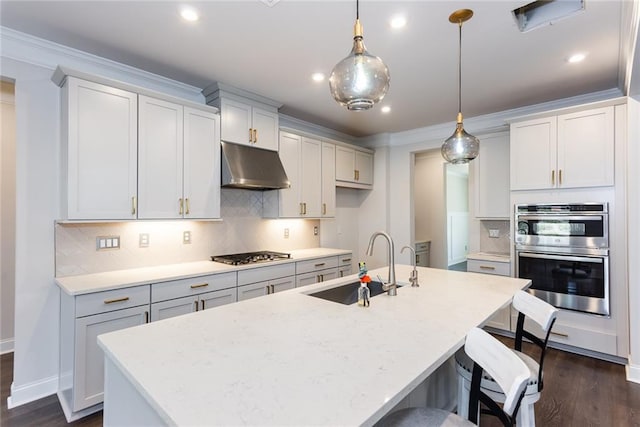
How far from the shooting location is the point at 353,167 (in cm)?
483

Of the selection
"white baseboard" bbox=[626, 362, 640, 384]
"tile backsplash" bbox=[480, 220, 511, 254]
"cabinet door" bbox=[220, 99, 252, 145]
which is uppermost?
"cabinet door" bbox=[220, 99, 252, 145]

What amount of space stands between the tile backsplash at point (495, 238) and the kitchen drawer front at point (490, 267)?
0.59 m

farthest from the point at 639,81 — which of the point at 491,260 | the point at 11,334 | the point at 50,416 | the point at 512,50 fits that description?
the point at 11,334

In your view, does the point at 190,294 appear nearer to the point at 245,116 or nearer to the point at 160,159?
the point at 160,159

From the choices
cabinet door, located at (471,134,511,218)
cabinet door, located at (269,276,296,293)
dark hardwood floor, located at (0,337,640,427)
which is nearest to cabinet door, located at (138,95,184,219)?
cabinet door, located at (269,276,296,293)

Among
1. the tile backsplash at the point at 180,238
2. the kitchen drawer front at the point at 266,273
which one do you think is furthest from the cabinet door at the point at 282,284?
the tile backsplash at the point at 180,238

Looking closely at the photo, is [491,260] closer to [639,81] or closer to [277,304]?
[639,81]

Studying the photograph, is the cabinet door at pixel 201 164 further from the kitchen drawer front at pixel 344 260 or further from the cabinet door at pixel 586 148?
the cabinet door at pixel 586 148

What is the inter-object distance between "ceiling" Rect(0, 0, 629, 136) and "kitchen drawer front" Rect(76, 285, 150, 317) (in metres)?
1.87

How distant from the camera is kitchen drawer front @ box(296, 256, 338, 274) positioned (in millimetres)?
3660

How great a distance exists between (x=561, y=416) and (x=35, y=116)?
175 inches

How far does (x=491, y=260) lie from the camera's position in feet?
12.3

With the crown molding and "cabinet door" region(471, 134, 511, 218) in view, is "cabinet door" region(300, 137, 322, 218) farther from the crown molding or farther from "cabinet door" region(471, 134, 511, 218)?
"cabinet door" region(471, 134, 511, 218)

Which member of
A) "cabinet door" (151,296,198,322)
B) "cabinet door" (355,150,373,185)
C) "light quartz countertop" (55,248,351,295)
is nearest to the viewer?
"light quartz countertop" (55,248,351,295)
